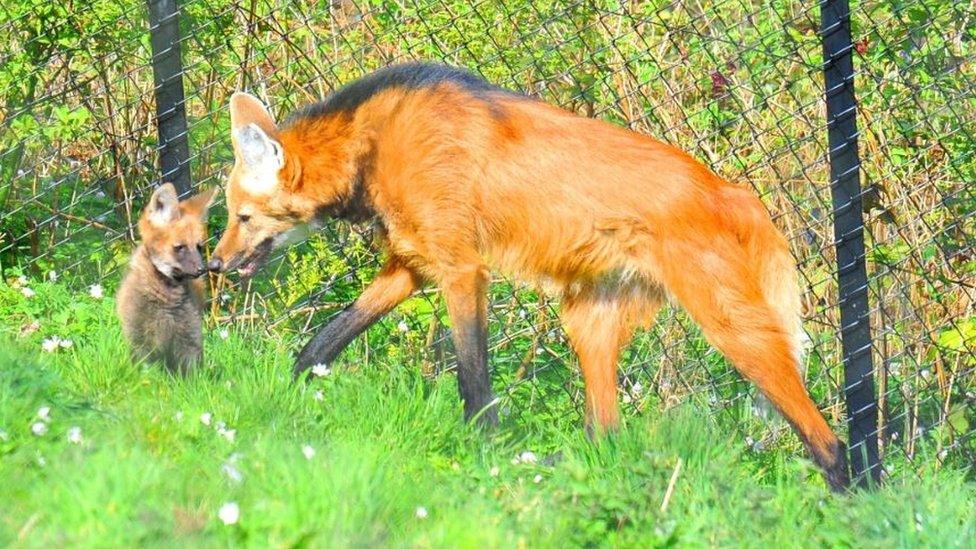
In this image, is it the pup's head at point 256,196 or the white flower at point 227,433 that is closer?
the white flower at point 227,433

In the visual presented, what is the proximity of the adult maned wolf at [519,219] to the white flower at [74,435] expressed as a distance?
159 centimetres

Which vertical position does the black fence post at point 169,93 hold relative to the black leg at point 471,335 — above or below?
above

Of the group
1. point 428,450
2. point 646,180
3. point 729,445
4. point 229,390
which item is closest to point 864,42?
point 646,180

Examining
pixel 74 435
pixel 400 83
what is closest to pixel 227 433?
pixel 74 435

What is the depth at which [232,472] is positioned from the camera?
9.45 feet

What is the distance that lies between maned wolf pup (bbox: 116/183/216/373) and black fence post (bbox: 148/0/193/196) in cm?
63

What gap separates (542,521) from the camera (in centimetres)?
293

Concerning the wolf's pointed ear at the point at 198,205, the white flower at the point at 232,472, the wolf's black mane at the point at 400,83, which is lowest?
the white flower at the point at 232,472

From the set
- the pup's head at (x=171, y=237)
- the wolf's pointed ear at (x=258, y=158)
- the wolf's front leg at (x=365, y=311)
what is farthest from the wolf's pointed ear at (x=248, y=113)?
the wolf's front leg at (x=365, y=311)

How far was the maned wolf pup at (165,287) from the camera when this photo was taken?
438cm

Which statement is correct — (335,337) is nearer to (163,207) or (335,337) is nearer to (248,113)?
(163,207)

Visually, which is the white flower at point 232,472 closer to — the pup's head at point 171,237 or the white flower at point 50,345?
the white flower at point 50,345

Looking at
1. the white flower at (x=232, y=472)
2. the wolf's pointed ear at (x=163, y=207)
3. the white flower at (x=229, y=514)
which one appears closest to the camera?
the white flower at (x=229, y=514)

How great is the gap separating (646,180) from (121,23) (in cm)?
252
